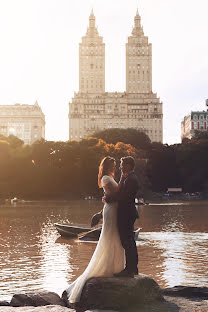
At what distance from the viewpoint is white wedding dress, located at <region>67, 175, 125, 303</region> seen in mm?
9016

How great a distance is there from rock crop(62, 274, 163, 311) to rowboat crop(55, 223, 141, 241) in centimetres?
1162

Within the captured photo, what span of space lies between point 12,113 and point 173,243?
560 feet

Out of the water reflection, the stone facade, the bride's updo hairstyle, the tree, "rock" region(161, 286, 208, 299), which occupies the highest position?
the stone facade

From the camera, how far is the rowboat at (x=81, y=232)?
814 inches

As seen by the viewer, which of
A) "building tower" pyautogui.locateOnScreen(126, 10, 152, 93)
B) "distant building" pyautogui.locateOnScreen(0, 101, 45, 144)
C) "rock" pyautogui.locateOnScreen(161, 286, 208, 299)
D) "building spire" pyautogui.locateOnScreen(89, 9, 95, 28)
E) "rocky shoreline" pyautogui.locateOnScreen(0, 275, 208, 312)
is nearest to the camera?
"rocky shoreline" pyautogui.locateOnScreen(0, 275, 208, 312)

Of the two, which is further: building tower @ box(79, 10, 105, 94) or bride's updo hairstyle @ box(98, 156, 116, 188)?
building tower @ box(79, 10, 105, 94)

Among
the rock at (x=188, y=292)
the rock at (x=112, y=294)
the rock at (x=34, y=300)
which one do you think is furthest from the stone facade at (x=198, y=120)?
the rock at (x=34, y=300)

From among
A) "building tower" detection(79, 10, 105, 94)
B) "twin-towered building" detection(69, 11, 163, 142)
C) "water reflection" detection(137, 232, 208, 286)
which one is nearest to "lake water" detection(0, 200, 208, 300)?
"water reflection" detection(137, 232, 208, 286)

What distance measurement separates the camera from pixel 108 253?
29.6 feet

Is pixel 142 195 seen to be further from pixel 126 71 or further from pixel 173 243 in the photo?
pixel 126 71

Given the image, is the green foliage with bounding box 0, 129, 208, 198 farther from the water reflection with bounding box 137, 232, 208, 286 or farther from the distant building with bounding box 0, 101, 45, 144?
the distant building with bounding box 0, 101, 45, 144

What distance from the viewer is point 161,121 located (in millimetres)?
165375

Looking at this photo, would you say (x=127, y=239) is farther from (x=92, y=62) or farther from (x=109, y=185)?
(x=92, y=62)

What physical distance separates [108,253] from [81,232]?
13.6 metres
